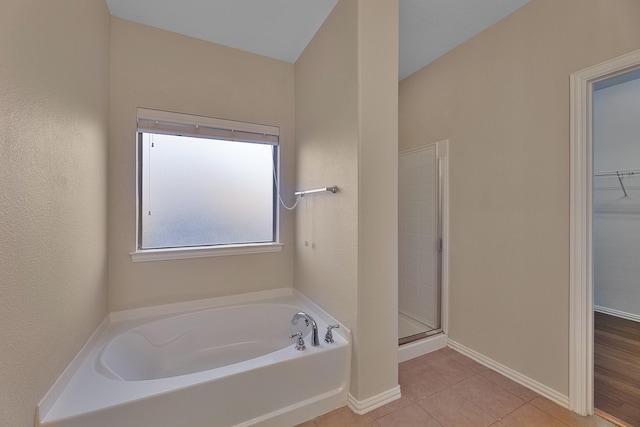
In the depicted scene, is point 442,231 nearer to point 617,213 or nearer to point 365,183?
point 365,183

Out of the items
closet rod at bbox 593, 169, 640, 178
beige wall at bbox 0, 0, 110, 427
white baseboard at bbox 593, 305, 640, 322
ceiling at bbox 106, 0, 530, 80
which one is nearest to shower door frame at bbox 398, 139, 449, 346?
ceiling at bbox 106, 0, 530, 80

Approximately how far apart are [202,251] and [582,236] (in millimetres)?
2460

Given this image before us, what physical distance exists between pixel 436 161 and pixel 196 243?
7.10 feet

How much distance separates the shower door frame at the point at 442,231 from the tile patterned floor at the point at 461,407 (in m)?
0.43

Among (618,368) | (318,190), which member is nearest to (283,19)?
(318,190)

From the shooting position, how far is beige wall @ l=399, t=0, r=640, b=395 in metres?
1.54

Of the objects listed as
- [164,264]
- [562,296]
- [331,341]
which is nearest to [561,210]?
[562,296]

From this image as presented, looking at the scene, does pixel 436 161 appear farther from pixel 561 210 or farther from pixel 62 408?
pixel 62 408

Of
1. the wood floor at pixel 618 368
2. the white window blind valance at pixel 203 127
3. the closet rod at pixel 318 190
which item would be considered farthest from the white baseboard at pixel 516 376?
the white window blind valance at pixel 203 127

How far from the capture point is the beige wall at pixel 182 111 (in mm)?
1872

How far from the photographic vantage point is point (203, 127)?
2.10 m

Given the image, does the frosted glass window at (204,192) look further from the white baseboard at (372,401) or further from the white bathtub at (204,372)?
the white baseboard at (372,401)

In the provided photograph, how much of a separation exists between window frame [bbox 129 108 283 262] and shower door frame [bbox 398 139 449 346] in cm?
141

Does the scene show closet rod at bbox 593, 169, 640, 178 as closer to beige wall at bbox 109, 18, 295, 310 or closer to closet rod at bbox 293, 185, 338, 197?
closet rod at bbox 293, 185, 338, 197
